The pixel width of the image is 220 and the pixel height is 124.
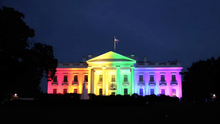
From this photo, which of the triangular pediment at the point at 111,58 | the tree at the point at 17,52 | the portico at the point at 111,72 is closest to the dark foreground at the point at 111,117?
the tree at the point at 17,52

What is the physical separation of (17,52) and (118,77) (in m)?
29.4

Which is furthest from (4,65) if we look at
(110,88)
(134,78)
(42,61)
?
(134,78)

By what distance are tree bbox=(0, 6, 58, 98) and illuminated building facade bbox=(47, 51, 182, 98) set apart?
84.6 ft

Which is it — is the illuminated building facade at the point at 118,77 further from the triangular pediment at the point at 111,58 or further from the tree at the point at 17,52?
the tree at the point at 17,52

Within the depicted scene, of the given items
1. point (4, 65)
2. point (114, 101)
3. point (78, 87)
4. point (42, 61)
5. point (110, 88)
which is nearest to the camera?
point (4, 65)

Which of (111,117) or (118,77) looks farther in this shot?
(118,77)

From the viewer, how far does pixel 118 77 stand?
49.2 m

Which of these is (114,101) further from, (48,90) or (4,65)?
(48,90)

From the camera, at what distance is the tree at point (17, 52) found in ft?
70.8

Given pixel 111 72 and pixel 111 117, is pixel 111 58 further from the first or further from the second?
pixel 111 117

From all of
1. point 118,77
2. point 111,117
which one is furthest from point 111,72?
point 111,117

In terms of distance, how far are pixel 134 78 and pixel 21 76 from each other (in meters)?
32.4

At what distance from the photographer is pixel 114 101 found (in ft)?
89.9

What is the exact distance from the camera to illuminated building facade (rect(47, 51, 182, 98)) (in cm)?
4947
